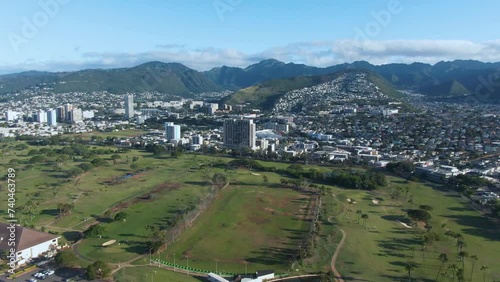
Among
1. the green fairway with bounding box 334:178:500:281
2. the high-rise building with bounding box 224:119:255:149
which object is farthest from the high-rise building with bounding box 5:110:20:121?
the green fairway with bounding box 334:178:500:281

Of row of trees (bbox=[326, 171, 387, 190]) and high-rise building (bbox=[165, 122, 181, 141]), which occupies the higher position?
high-rise building (bbox=[165, 122, 181, 141])

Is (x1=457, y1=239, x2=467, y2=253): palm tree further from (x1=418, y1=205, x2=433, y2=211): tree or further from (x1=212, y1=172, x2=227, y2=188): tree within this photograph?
(x1=212, y1=172, x2=227, y2=188): tree

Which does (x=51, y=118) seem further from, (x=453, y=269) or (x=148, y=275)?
(x=453, y=269)

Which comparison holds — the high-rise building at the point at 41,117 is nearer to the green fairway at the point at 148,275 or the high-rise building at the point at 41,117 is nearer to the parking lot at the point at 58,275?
the parking lot at the point at 58,275

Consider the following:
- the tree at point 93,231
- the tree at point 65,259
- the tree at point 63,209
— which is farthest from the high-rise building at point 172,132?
the tree at point 65,259

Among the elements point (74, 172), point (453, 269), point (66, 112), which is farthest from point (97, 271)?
point (66, 112)

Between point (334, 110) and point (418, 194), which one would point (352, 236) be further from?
point (334, 110)
